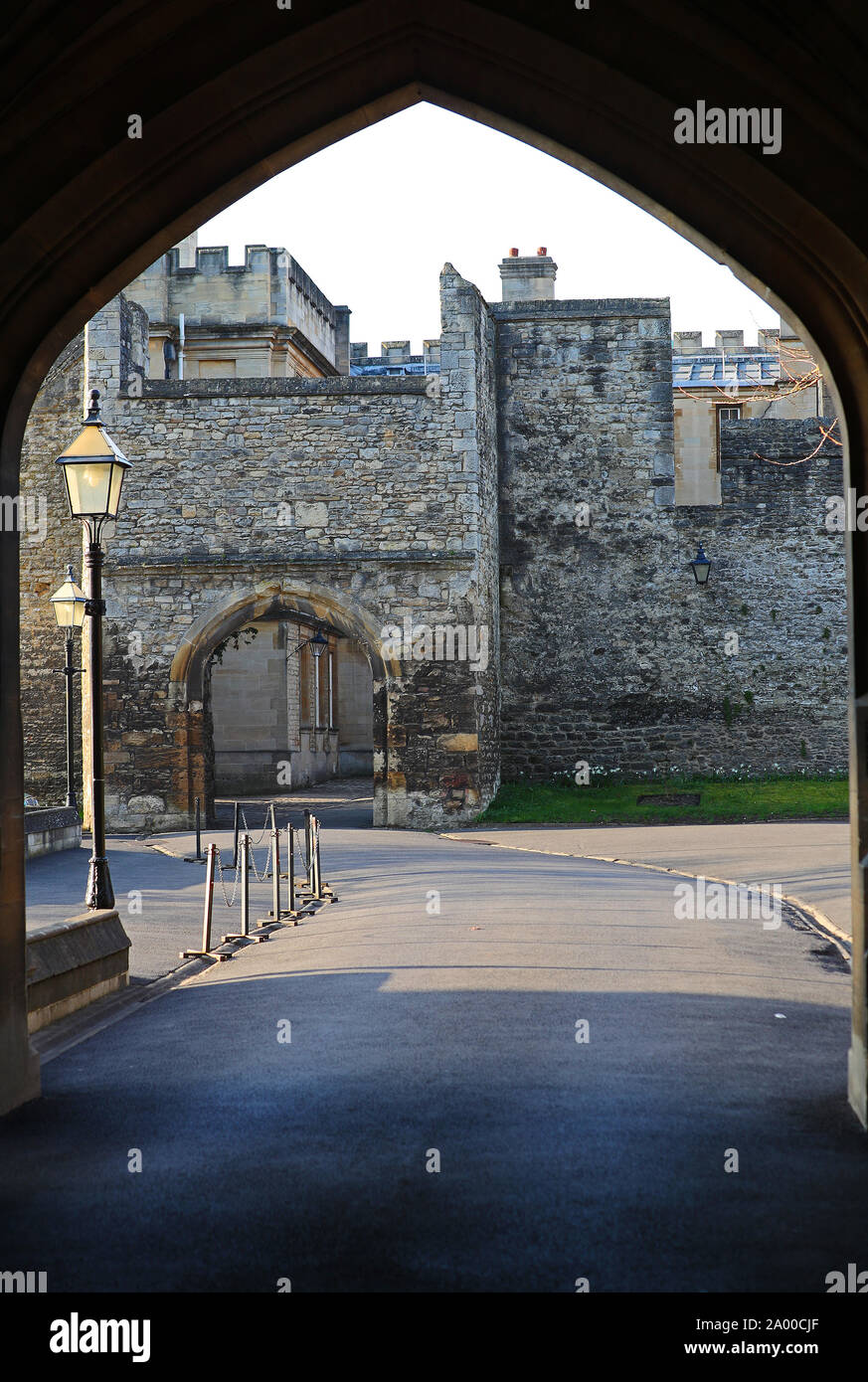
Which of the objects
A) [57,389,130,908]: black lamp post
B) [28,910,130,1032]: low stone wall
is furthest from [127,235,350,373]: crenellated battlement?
[28,910,130,1032]: low stone wall

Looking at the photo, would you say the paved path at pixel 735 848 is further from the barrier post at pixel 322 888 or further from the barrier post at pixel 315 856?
the barrier post at pixel 315 856

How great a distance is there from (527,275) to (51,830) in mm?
14338

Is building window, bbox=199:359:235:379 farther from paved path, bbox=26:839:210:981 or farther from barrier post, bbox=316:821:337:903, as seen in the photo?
barrier post, bbox=316:821:337:903

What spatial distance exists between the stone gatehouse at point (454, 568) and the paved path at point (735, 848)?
A: 7.81 feet

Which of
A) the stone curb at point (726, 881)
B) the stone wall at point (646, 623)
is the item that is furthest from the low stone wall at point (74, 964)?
the stone wall at point (646, 623)

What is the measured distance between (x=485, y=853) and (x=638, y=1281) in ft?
38.8

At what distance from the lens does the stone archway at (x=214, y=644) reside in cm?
1919

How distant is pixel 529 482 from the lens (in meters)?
22.5

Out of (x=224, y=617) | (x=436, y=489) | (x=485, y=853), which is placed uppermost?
(x=436, y=489)

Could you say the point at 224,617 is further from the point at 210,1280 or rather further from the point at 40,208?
the point at 210,1280

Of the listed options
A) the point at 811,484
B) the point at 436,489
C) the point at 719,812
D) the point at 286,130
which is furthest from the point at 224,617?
the point at 286,130

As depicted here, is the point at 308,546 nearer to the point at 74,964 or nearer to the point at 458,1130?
the point at 74,964

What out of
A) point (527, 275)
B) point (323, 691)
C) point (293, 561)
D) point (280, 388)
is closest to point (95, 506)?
point (293, 561)
